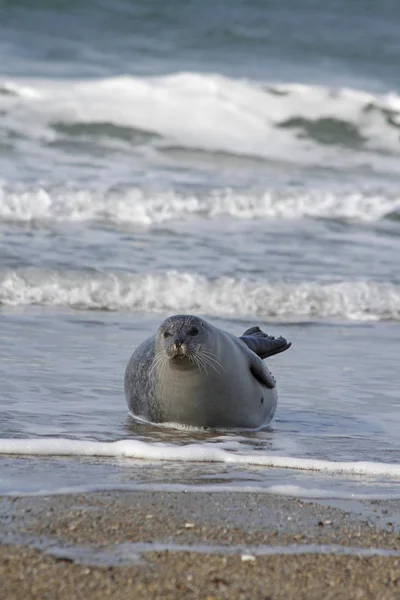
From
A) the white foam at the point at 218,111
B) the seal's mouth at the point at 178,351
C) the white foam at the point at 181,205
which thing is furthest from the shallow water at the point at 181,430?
the white foam at the point at 218,111

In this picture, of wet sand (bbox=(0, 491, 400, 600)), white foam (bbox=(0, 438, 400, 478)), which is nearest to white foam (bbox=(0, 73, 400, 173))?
white foam (bbox=(0, 438, 400, 478))

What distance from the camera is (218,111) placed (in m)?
18.7

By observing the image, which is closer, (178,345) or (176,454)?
(176,454)

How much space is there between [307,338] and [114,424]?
2.88 m

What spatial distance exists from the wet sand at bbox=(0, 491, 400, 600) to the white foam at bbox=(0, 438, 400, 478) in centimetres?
59

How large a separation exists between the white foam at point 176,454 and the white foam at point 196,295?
156 inches

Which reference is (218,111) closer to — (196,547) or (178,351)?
(178,351)

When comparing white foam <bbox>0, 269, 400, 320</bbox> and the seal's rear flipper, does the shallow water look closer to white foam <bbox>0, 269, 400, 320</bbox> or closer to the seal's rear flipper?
the seal's rear flipper

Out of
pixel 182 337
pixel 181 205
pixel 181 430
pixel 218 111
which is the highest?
pixel 218 111

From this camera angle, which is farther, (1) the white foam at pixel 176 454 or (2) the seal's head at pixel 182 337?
(2) the seal's head at pixel 182 337

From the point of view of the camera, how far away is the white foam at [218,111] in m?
17.4

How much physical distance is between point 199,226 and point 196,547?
867 cm

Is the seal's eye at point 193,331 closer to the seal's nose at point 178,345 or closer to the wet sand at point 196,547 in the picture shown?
the seal's nose at point 178,345

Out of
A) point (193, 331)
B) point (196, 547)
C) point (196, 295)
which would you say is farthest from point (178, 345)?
point (196, 295)
